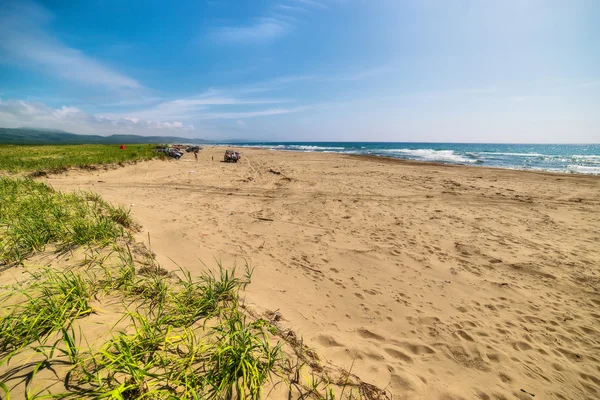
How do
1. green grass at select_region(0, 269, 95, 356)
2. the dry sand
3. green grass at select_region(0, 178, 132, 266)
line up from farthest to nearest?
1. green grass at select_region(0, 178, 132, 266)
2. the dry sand
3. green grass at select_region(0, 269, 95, 356)

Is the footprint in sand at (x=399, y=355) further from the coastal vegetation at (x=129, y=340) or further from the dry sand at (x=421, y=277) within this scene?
the coastal vegetation at (x=129, y=340)

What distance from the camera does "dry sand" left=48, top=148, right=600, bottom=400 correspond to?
2.79 metres

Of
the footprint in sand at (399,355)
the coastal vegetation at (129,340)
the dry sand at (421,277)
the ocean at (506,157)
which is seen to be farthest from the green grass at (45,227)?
the ocean at (506,157)

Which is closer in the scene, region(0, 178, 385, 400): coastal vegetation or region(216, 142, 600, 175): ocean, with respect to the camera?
region(0, 178, 385, 400): coastal vegetation

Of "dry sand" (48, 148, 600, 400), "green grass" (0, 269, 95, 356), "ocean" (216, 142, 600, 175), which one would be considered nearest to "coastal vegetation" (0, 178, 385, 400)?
"green grass" (0, 269, 95, 356)

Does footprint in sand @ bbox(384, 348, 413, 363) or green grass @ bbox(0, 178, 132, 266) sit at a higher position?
green grass @ bbox(0, 178, 132, 266)

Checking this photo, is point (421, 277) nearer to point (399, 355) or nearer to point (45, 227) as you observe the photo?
point (399, 355)

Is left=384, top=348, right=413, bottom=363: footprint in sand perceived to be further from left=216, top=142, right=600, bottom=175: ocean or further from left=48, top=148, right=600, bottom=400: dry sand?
left=216, top=142, right=600, bottom=175: ocean

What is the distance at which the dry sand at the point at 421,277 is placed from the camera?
279 centimetres

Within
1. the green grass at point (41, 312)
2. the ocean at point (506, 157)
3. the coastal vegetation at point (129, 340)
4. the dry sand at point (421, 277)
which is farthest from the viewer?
the ocean at point (506, 157)

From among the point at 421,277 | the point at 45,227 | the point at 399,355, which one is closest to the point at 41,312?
the point at 45,227

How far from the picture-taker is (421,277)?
4.52 m

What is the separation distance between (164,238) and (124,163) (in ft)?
49.9

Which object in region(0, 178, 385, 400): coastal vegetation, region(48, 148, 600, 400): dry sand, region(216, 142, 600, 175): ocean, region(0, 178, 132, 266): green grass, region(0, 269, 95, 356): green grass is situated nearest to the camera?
region(0, 178, 385, 400): coastal vegetation
